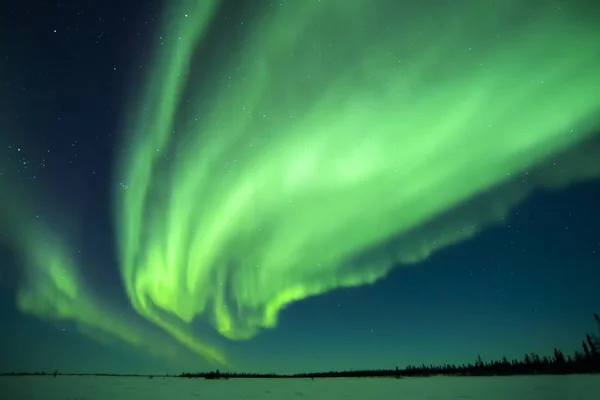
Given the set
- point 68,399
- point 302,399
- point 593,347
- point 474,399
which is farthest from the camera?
point 593,347

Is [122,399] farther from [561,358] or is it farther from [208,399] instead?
[561,358]

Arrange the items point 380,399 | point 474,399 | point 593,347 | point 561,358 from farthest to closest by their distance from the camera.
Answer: point 561,358 → point 593,347 → point 380,399 → point 474,399

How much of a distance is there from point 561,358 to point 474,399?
101855mm

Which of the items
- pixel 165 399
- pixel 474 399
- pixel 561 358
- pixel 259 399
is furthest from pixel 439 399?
pixel 561 358

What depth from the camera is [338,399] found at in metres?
58.1

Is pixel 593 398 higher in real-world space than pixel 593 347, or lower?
lower

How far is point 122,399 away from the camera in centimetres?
5281

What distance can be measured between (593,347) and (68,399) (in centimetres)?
12370

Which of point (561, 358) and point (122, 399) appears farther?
point (561, 358)

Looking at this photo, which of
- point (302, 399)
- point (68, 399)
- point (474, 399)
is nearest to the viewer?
point (68, 399)

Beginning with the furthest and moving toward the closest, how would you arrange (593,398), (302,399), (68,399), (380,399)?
(302,399) < (380,399) < (593,398) < (68,399)

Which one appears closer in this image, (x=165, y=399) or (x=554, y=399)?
(x=554, y=399)

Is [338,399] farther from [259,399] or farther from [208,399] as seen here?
[208,399]

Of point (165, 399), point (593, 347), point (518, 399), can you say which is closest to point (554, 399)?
point (518, 399)
